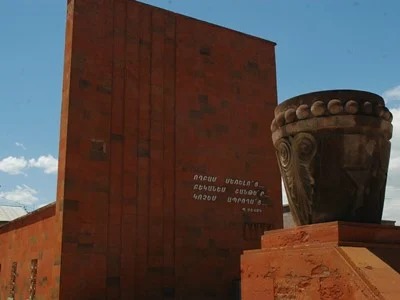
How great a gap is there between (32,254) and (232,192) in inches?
237

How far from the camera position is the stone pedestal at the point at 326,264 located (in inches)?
167

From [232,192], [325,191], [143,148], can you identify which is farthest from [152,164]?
[325,191]

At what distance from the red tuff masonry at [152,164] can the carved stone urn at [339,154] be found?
7785 mm

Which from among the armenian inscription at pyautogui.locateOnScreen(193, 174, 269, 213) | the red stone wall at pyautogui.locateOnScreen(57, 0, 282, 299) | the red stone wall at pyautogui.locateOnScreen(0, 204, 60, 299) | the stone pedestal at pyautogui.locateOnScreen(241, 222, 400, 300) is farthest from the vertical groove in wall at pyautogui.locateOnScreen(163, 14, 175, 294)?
the stone pedestal at pyautogui.locateOnScreen(241, 222, 400, 300)

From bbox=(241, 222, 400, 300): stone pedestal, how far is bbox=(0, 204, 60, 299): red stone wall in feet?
24.9

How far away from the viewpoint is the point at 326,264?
4.53 metres

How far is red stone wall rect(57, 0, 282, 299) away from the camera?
12258 millimetres

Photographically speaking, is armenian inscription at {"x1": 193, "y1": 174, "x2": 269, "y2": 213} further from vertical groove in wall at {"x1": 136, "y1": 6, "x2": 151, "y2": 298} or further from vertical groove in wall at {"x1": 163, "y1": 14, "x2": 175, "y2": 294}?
vertical groove in wall at {"x1": 136, "y1": 6, "x2": 151, "y2": 298}

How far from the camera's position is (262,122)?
51.8ft

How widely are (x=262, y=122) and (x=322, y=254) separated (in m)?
11.4

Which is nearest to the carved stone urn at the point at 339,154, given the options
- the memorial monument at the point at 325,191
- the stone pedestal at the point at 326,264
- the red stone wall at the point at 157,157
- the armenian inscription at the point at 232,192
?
the memorial monument at the point at 325,191

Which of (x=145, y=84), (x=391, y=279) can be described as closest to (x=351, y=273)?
(x=391, y=279)

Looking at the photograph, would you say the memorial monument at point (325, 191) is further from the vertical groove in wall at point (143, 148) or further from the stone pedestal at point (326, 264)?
the vertical groove in wall at point (143, 148)

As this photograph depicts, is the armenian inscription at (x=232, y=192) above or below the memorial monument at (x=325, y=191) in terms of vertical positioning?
above
